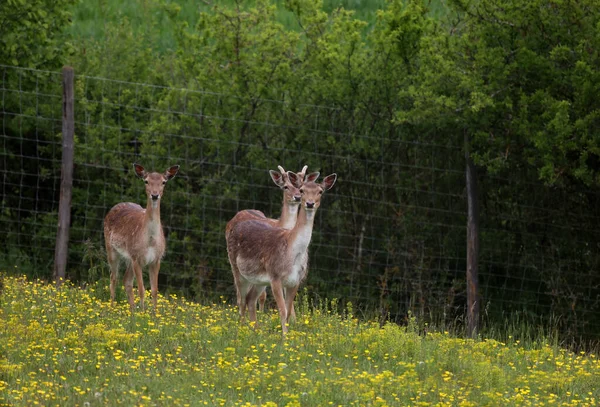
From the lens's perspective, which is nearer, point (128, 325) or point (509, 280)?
point (128, 325)

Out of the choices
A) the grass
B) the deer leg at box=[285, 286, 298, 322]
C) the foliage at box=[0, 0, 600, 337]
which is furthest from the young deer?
the deer leg at box=[285, 286, 298, 322]

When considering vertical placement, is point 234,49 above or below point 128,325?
above

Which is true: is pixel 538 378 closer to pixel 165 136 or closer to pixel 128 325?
pixel 128 325

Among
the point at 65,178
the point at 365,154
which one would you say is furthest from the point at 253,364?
the point at 65,178

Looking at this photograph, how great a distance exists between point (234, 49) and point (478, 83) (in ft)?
11.8

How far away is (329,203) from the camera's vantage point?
15.5 metres

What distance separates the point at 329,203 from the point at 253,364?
232 inches

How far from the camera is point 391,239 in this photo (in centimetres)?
1523

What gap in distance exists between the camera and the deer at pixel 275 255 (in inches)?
460

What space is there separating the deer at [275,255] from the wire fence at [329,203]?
255cm

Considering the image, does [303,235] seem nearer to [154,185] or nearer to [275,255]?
[275,255]

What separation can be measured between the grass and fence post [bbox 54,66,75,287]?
3002mm

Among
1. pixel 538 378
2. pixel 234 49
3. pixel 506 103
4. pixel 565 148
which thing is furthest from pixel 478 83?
pixel 538 378

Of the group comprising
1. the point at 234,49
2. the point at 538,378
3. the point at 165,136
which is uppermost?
the point at 234,49
